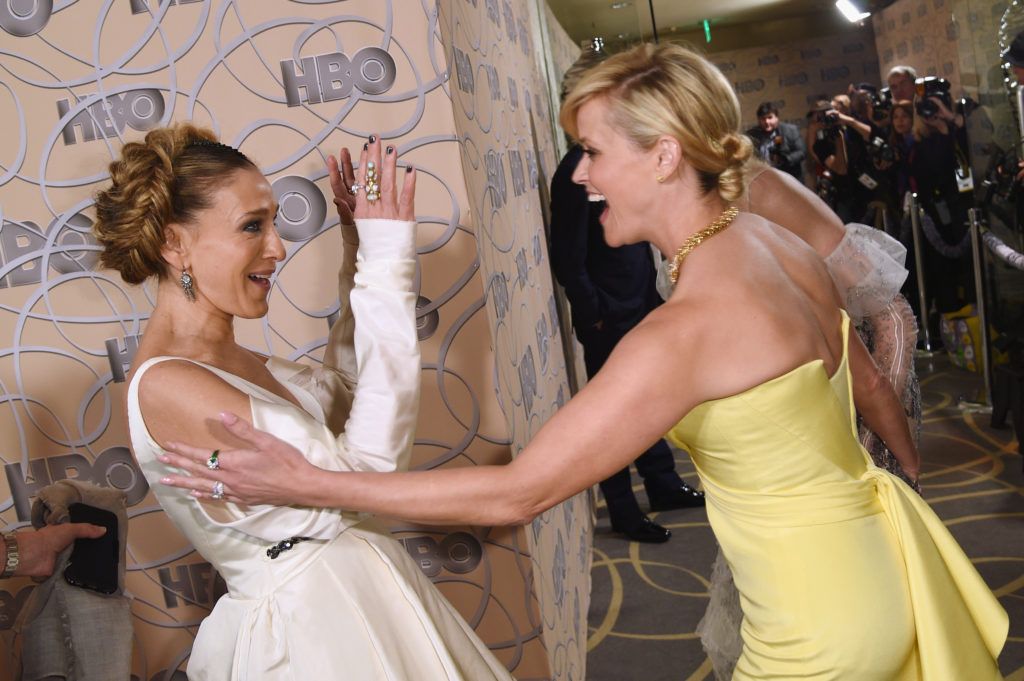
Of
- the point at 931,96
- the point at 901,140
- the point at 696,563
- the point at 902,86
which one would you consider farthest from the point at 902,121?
the point at 696,563

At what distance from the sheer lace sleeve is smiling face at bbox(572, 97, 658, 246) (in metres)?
0.89

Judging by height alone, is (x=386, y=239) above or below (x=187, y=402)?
above

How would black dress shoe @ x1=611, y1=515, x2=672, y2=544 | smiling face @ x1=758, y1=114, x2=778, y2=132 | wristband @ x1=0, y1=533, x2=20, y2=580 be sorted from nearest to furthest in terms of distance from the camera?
wristband @ x1=0, y1=533, x2=20, y2=580
black dress shoe @ x1=611, y1=515, x2=672, y2=544
smiling face @ x1=758, y1=114, x2=778, y2=132

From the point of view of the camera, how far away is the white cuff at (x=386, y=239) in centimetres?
147

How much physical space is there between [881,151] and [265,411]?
653cm

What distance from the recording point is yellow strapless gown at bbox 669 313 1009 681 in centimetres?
139

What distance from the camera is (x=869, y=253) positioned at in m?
2.30

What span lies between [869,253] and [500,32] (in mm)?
1295

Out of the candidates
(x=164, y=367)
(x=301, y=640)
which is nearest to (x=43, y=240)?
(x=164, y=367)

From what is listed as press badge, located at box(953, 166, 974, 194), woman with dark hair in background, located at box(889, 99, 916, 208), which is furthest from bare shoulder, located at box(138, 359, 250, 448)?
woman with dark hair in background, located at box(889, 99, 916, 208)

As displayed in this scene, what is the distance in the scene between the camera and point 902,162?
267 inches

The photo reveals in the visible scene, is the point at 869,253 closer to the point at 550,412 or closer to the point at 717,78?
the point at 717,78

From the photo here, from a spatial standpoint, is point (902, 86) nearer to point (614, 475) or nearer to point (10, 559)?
point (614, 475)

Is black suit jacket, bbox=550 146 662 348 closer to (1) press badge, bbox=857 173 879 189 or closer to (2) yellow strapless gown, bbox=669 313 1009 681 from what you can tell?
(2) yellow strapless gown, bbox=669 313 1009 681
